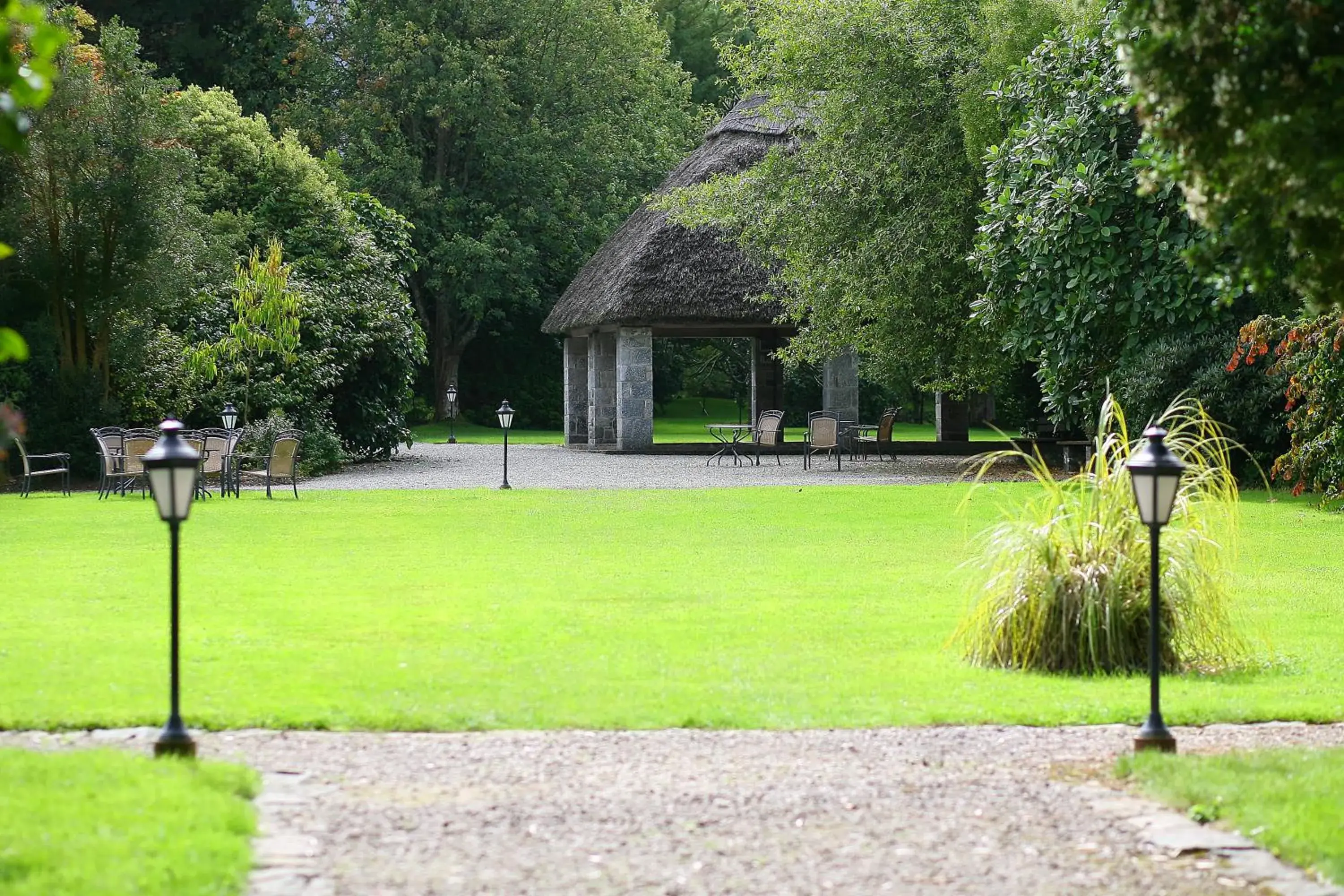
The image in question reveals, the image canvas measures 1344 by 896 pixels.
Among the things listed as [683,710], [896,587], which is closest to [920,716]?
[683,710]

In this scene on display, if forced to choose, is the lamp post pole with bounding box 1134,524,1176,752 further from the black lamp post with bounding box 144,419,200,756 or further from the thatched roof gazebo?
the thatched roof gazebo

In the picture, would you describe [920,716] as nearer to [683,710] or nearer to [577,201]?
[683,710]

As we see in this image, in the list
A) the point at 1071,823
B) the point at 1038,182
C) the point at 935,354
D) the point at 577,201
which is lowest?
the point at 1071,823

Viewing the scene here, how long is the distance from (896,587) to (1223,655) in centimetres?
301

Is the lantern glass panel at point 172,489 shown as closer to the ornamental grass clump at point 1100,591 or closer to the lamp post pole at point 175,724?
the lamp post pole at point 175,724

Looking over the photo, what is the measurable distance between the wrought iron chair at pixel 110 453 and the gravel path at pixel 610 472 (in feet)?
8.59

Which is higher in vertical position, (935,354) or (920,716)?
(935,354)

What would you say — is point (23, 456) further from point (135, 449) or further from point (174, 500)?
point (174, 500)

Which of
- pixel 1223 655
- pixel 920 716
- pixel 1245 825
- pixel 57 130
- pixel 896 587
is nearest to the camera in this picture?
pixel 1245 825

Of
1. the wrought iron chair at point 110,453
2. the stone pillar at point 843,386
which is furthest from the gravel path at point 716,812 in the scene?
the stone pillar at point 843,386

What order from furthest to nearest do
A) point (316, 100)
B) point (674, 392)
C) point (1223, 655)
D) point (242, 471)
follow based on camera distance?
point (674, 392)
point (316, 100)
point (242, 471)
point (1223, 655)

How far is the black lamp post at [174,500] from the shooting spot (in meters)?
5.66

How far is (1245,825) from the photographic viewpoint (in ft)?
16.1

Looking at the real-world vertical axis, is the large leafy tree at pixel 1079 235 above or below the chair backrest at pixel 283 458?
above
